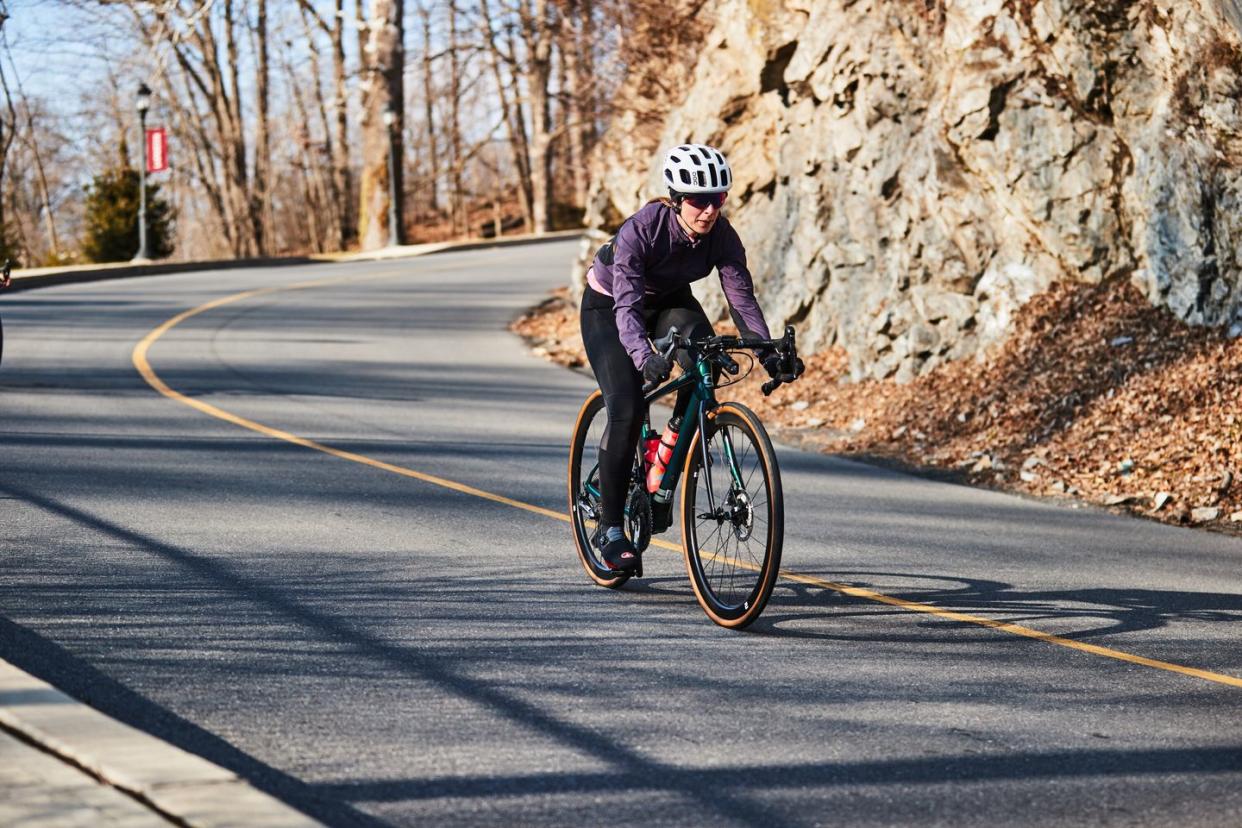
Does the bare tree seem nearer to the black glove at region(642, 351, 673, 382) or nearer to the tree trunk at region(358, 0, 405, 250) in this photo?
the tree trunk at region(358, 0, 405, 250)

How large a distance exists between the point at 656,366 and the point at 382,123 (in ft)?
132

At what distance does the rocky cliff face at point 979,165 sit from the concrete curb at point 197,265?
16288mm

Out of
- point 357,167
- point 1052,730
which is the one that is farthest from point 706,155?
point 357,167

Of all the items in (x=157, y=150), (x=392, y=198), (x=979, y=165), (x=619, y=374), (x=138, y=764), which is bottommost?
(x=138, y=764)

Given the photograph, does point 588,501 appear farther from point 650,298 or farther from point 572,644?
point 572,644

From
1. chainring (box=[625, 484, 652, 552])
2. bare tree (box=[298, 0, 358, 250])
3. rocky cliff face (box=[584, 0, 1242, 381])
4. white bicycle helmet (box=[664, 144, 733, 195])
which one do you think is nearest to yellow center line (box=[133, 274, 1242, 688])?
chainring (box=[625, 484, 652, 552])

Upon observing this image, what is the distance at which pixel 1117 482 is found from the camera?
41.8 ft

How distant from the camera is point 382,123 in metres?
45.9

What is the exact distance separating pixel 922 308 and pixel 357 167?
8563 centimetres

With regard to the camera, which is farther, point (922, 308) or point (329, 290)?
point (329, 290)

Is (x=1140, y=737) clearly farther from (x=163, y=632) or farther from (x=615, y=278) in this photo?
(x=163, y=632)

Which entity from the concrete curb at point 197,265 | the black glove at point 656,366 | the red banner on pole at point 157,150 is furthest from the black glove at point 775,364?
the red banner on pole at point 157,150

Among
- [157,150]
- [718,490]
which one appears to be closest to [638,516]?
[718,490]

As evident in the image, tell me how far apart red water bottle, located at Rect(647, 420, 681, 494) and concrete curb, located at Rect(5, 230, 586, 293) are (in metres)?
25.2
